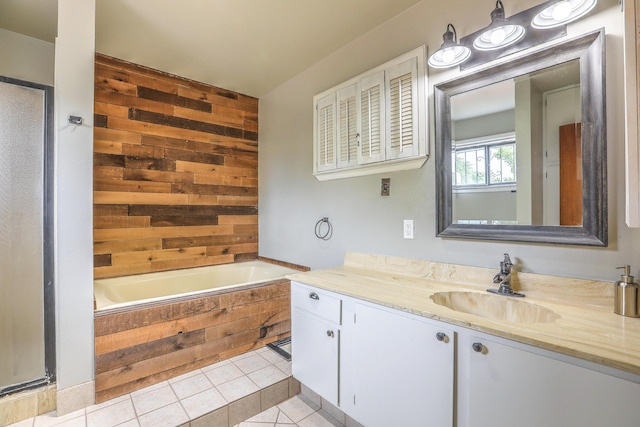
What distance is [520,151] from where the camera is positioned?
1511mm

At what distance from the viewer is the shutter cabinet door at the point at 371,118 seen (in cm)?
207

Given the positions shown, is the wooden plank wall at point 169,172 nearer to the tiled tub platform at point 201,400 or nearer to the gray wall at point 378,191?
the gray wall at point 378,191

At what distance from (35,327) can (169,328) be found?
86 cm

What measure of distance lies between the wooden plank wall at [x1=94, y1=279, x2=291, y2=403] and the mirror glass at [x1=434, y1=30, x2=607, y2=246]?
1.56 metres

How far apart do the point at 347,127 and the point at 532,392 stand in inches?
75.2

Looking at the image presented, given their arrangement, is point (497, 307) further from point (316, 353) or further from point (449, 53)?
point (449, 53)

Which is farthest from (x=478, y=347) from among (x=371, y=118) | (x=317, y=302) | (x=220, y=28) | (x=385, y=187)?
(x=220, y=28)

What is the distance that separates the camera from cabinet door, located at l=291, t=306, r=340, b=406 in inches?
64.6

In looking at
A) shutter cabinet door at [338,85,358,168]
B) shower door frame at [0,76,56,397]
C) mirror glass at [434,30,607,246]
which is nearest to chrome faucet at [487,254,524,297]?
mirror glass at [434,30,607,246]

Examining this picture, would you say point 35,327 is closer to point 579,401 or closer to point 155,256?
point 155,256

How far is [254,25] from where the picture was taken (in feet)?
7.11

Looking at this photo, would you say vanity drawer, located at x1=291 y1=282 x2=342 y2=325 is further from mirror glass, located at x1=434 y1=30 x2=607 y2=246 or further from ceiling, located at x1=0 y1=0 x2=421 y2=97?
ceiling, located at x1=0 y1=0 x2=421 y2=97

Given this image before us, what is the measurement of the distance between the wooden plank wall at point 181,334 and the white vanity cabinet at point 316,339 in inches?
25.3

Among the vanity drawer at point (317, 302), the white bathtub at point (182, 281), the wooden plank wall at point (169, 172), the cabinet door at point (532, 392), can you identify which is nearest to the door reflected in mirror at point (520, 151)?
the cabinet door at point (532, 392)
